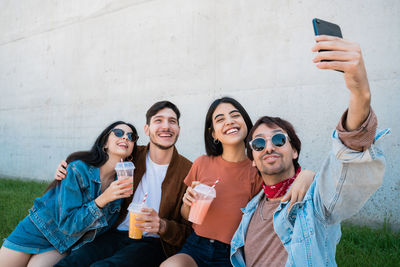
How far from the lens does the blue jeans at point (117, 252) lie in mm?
2482

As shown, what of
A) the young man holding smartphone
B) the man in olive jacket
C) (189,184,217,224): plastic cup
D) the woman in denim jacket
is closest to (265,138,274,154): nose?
the young man holding smartphone

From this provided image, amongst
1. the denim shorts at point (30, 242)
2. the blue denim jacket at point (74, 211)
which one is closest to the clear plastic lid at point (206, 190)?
the blue denim jacket at point (74, 211)

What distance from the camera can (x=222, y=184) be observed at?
2.46 m

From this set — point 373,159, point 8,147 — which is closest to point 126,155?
point 373,159

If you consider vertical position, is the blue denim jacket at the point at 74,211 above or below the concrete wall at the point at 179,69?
below

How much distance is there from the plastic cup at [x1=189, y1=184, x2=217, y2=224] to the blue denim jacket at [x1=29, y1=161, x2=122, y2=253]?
82 cm

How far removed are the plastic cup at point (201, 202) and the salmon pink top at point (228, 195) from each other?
7 cm

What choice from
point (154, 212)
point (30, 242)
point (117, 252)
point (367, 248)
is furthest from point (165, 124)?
point (367, 248)

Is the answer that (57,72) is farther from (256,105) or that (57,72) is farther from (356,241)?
(356,241)

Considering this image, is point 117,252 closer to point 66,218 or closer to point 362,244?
point 66,218

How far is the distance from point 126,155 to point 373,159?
7.20 ft

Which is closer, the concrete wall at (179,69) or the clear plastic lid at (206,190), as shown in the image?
the clear plastic lid at (206,190)

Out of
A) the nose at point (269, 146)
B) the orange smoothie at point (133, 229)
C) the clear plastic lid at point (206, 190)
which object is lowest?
the orange smoothie at point (133, 229)

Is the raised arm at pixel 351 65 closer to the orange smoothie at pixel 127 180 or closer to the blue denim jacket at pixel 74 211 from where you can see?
the orange smoothie at pixel 127 180
